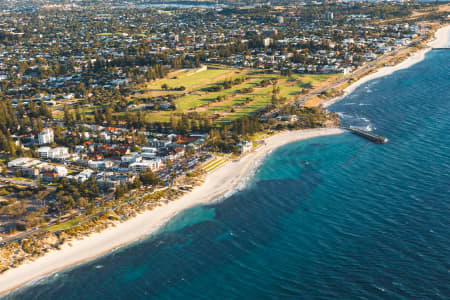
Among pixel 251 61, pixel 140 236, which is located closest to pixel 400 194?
pixel 140 236

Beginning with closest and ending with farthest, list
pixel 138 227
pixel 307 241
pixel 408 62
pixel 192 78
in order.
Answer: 1. pixel 307 241
2. pixel 138 227
3. pixel 192 78
4. pixel 408 62

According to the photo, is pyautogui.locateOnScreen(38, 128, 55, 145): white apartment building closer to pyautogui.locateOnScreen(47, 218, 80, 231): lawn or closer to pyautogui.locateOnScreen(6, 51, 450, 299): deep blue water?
pyautogui.locateOnScreen(47, 218, 80, 231): lawn

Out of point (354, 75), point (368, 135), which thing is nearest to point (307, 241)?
point (368, 135)

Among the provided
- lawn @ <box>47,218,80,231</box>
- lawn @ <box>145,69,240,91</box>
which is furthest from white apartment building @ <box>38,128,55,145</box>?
lawn @ <box>145,69,240,91</box>

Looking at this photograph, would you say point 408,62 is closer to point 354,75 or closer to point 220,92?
point 354,75

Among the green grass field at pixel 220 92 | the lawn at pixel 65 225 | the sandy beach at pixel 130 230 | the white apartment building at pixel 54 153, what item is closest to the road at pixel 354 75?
the green grass field at pixel 220 92

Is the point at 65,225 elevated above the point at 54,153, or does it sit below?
below
